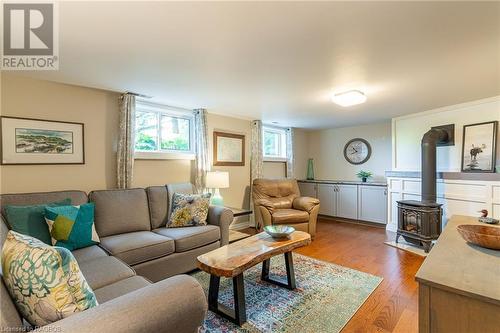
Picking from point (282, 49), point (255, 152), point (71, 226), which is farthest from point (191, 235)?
point (255, 152)

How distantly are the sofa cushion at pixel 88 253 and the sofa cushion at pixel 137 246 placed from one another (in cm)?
7

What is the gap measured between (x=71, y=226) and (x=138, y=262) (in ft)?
2.12

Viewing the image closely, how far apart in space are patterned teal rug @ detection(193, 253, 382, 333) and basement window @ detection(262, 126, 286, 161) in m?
2.98

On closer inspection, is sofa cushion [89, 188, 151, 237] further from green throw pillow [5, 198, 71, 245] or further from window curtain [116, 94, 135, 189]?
green throw pillow [5, 198, 71, 245]

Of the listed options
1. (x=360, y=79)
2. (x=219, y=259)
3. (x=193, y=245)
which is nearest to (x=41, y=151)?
(x=193, y=245)

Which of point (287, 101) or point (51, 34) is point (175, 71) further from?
point (287, 101)

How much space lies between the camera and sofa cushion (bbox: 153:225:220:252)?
8.29 feet

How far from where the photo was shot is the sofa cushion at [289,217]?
3.79 metres

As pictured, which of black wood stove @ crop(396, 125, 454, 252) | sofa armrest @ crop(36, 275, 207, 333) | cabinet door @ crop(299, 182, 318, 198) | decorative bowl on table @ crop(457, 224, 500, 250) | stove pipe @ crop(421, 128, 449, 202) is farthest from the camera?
cabinet door @ crop(299, 182, 318, 198)

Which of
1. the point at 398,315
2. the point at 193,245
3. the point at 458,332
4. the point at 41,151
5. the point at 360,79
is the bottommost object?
the point at 398,315

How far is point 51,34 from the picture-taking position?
1652 mm

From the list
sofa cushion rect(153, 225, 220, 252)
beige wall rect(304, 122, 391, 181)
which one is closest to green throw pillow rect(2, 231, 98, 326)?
sofa cushion rect(153, 225, 220, 252)

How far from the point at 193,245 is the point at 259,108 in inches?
91.7

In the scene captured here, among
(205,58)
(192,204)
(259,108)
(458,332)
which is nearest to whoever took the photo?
(458,332)
